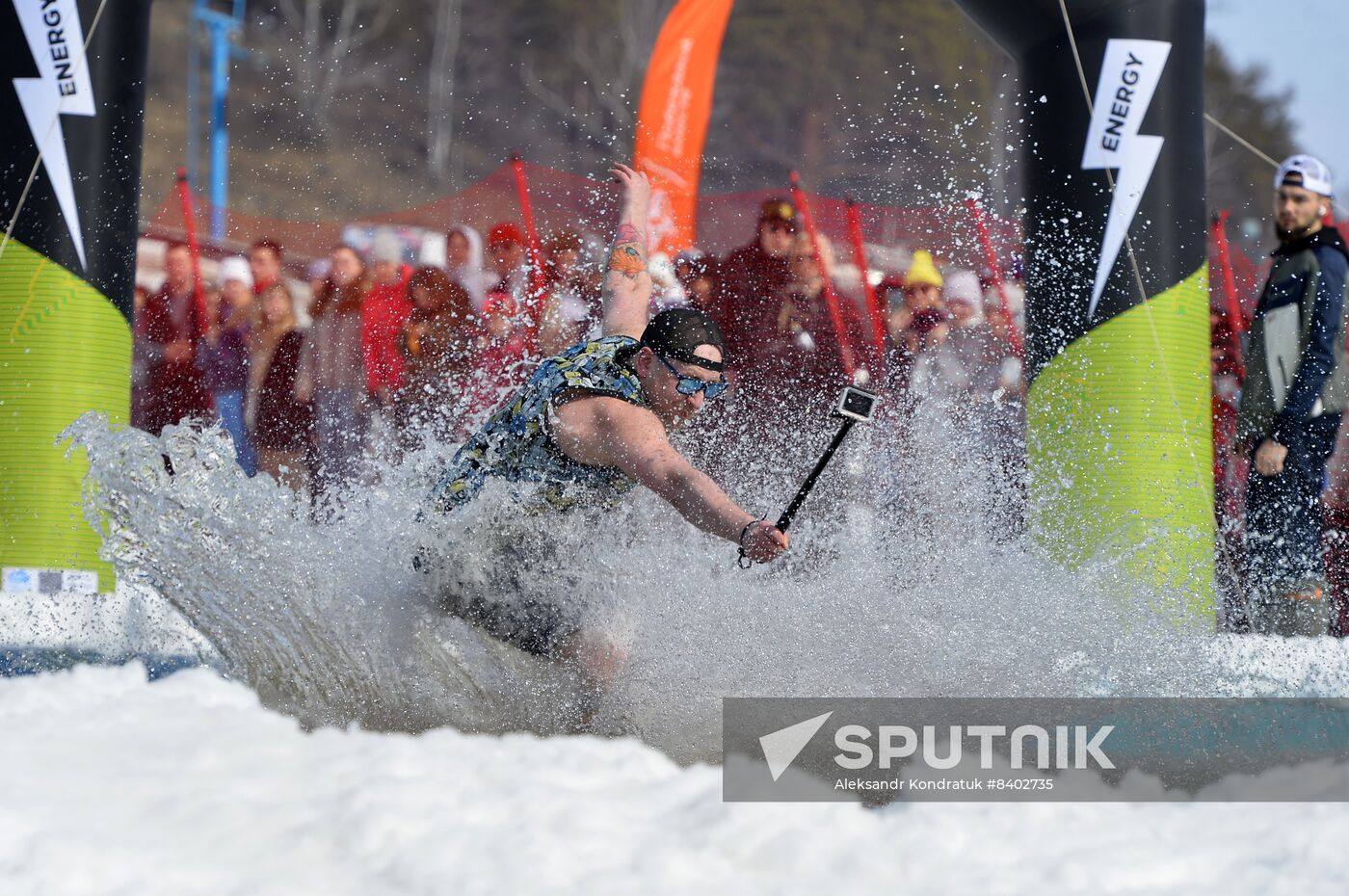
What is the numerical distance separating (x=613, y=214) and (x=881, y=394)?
170cm

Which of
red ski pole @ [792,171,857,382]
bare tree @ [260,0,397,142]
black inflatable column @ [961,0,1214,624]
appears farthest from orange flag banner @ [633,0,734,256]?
bare tree @ [260,0,397,142]

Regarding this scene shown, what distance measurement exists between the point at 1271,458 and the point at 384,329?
3860 millimetres

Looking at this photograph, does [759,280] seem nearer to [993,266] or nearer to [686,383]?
[993,266]

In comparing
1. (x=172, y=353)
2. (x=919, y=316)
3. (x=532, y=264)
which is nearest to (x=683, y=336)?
(x=919, y=316)

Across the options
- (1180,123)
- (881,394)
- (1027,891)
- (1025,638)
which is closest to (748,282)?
(881,394)

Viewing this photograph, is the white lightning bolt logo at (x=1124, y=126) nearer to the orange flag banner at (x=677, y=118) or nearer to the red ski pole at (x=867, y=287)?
the red ski pole at (x=867, y=287)

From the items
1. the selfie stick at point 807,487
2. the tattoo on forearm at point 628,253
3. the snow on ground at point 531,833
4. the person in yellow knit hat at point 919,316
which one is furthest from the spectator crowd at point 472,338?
the snow on ground at point 531,833

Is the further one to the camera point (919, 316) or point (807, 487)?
point (919, 316)

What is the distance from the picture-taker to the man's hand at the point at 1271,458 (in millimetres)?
4965

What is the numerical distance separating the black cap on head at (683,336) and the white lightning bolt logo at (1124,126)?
2327mm

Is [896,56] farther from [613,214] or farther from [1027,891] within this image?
[1027,891]

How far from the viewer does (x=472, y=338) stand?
6238 millimetres

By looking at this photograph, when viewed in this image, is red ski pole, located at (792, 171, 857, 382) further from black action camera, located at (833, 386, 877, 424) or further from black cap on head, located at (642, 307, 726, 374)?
black action camera, located at (833, 386, 877, 424)

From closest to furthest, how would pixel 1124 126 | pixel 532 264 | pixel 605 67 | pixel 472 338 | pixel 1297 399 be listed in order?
pixel 1297 399
pixel 1124 126
pixel 472 338
pixel 532 264
pixel 605 67
